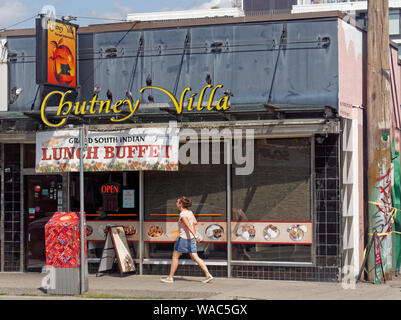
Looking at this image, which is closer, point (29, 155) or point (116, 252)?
point (116, 252)

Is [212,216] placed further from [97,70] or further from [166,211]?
[97,70]

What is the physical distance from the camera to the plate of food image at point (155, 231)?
53.3 ft

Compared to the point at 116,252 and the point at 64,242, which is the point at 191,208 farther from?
the point at 64,242

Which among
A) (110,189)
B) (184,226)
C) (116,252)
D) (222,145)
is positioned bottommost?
(116,252)

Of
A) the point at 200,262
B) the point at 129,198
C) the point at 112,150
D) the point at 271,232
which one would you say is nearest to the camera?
the point at 200,262

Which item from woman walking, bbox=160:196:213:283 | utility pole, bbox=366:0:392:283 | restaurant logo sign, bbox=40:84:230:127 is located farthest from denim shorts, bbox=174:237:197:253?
utility pole, bbox=366:0:392:283

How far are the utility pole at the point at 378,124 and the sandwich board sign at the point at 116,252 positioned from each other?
4.95 m

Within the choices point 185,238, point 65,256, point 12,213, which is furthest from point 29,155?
point 185,238

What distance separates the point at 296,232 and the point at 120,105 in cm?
438

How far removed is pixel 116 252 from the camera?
15633mm

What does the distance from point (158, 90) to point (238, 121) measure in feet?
6.69

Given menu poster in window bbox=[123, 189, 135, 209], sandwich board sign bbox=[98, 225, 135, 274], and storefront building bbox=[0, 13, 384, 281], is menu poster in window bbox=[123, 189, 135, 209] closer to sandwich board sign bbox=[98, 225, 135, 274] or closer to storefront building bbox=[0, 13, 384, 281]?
storefront building bbox=[0, 13, 384, 281]

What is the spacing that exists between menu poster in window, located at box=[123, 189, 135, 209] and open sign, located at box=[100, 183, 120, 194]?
0.18m

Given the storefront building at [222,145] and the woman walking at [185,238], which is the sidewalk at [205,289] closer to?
the woman walking at [185,238]
